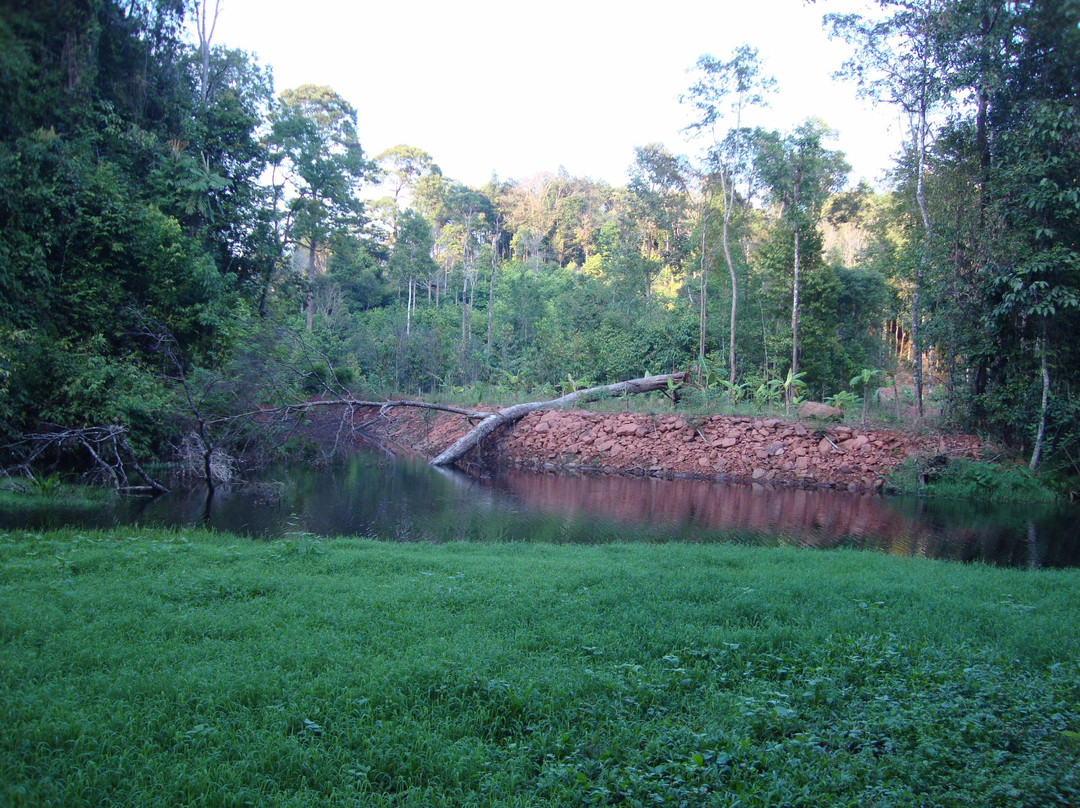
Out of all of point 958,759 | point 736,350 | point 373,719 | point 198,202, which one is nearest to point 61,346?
point 198,202

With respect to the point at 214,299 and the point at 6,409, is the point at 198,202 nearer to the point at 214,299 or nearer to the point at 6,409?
the point at 214,299

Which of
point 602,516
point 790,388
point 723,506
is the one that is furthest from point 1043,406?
point 602,516

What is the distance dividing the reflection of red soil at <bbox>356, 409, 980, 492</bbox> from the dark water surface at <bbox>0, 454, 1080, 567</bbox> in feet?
4.48

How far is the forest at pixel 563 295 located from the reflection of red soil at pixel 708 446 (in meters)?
1.67

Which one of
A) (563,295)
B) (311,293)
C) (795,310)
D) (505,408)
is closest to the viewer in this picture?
(505,408)

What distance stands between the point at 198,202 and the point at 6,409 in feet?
30.2

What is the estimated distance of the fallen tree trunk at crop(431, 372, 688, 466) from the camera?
67.8 ft

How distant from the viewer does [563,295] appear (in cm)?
3638

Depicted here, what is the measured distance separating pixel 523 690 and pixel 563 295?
109 feet

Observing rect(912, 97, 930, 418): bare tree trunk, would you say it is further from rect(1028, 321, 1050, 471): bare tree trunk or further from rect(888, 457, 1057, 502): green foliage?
rect(1028, 321, 1050, 471): bare tree trunk

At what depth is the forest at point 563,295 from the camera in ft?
41.7

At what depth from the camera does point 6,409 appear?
39.5 feet

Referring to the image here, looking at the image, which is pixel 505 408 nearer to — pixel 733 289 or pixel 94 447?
pixel 733 289

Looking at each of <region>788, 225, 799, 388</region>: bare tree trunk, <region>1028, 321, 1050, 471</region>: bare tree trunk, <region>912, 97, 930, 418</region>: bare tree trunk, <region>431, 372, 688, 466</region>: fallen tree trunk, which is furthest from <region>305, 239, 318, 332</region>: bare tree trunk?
<region>1028, 321, 1050, 471</region>: bare tree trunk
